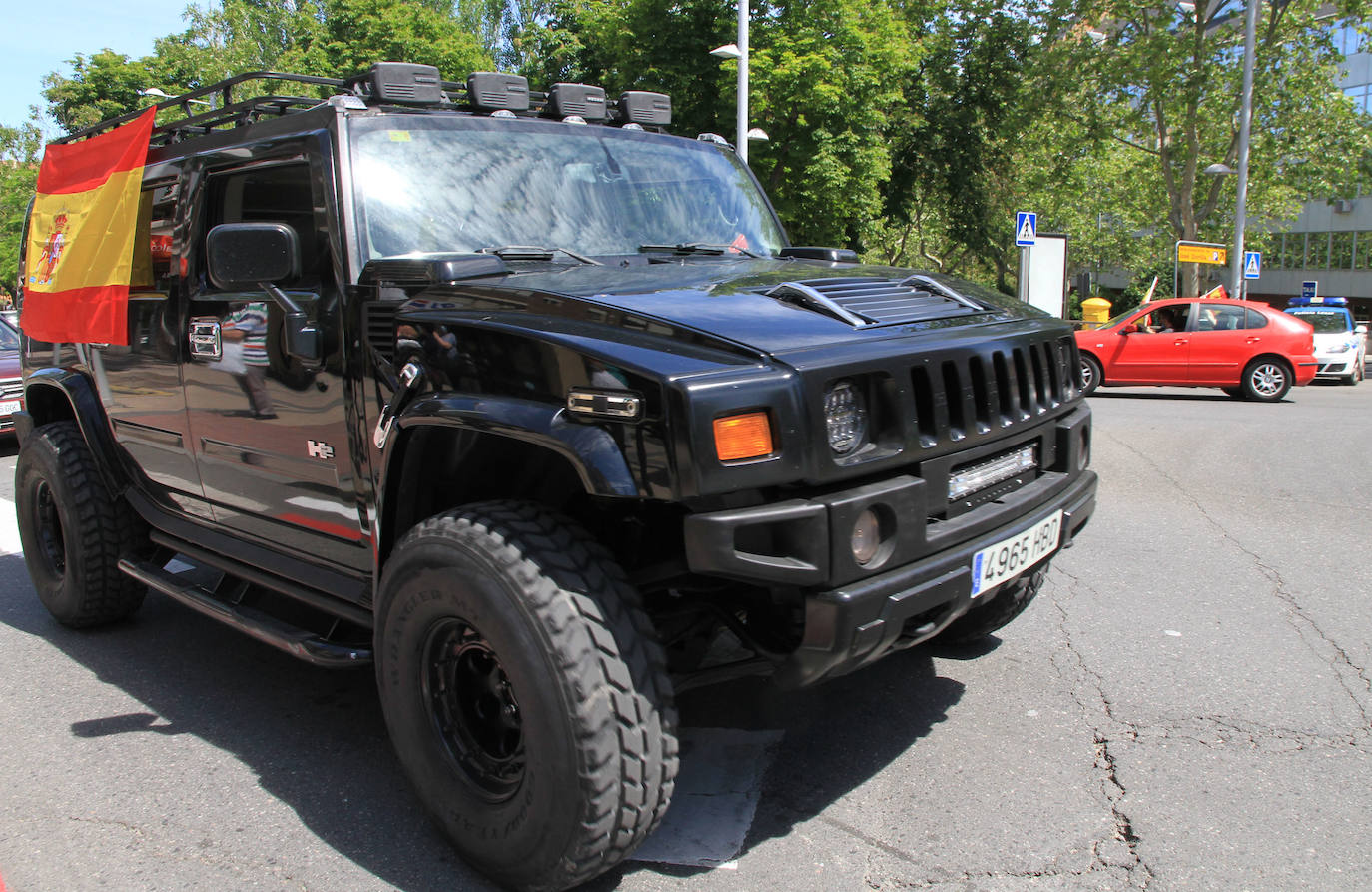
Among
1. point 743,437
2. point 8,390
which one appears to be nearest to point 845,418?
point 743,437

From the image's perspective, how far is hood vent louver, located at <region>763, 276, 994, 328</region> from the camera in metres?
2.89

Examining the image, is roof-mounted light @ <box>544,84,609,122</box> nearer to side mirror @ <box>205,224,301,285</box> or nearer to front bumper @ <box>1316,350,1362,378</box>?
side mirror @ <box>205,224,301,285</box>

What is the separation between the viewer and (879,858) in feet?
9.23

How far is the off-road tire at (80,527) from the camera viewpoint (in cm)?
454

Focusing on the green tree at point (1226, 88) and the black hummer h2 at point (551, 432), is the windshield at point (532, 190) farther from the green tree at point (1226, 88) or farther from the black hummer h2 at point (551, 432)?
the green tree at point (1226, 88)

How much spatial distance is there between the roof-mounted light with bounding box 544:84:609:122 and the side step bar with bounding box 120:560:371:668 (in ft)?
6.81

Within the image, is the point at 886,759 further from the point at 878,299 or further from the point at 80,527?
the point at 80,527

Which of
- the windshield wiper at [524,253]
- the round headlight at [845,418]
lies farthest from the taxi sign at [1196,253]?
the round headlight at [845,418]

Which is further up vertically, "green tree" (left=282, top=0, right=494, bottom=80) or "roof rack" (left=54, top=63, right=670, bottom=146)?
"green tree" (left=282, top=0, right=494, bottom=80)

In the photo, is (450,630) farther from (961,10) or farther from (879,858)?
(961,10)

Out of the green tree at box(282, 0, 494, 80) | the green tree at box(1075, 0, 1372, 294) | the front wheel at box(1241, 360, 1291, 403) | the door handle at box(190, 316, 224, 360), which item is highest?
the green tree at box(282, 0, 494, 80)

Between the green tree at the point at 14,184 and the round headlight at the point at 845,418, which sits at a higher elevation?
the green tree at the point at 14,184

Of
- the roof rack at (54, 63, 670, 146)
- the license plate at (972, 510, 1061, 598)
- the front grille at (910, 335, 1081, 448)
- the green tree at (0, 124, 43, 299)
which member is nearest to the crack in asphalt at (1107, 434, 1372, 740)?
the license plate at (972, 510, 1061, 598)

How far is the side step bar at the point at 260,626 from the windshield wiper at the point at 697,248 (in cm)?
165
